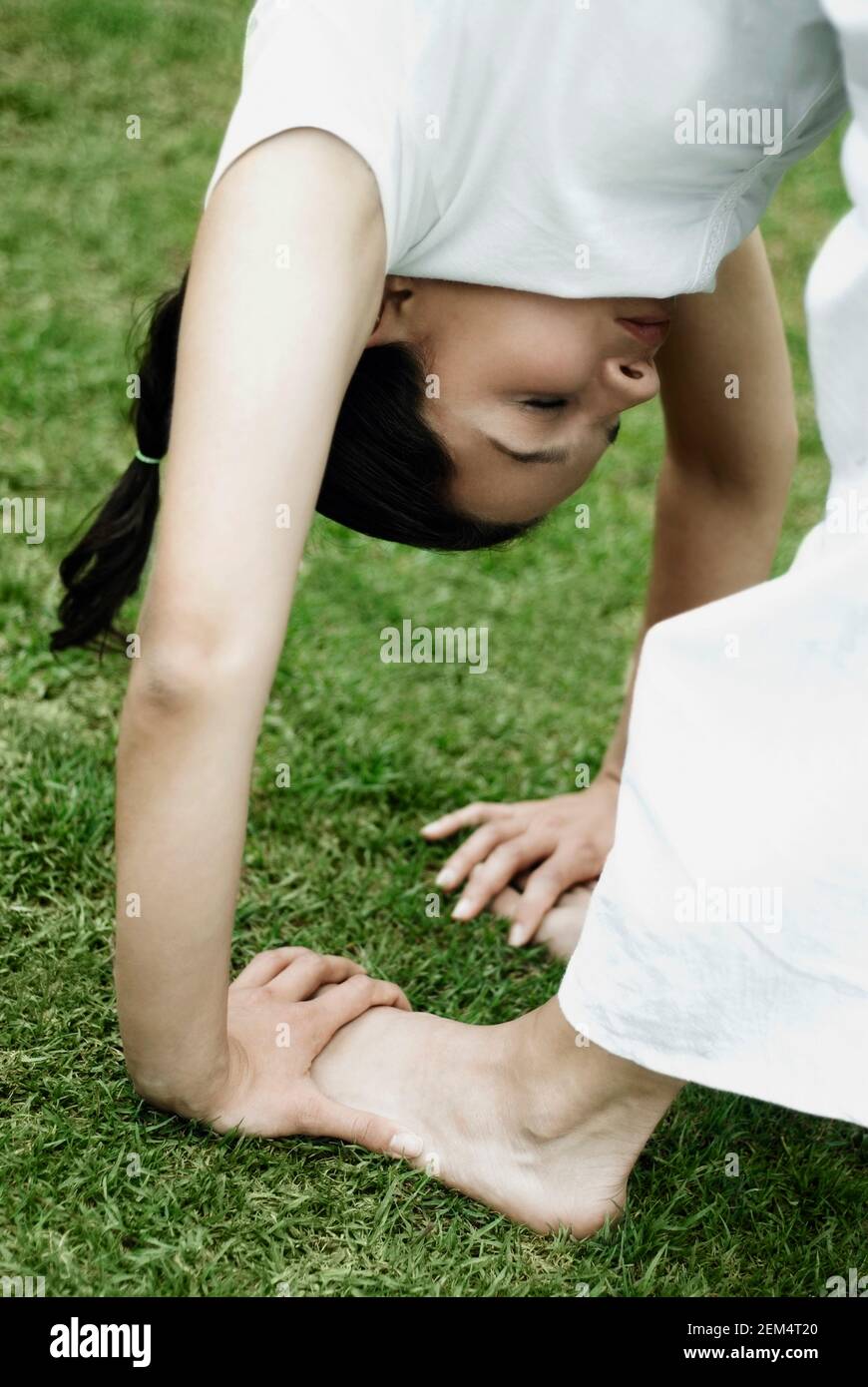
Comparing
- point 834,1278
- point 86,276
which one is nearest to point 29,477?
point 86,276

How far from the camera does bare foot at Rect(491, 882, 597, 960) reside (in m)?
2.10

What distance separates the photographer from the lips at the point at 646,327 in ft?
5.36

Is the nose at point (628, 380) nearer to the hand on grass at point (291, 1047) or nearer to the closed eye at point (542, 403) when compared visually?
the closed eye at point (542, 403)

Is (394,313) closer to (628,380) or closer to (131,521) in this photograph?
(628,380)

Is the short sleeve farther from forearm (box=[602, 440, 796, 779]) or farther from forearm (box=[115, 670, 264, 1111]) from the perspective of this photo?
forearm (box=[602, 440, 796, 779])

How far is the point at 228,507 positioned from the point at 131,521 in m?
0.59

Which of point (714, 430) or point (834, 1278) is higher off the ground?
point (714, 430)

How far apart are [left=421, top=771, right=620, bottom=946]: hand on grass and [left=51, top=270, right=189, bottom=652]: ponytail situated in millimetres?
615

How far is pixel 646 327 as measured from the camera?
5.46 feet

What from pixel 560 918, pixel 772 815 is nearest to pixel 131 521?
pixel 560 918

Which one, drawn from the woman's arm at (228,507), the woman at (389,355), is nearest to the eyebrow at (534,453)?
the woman at (389,355)
